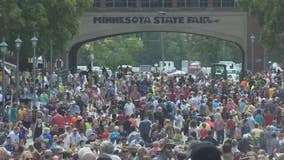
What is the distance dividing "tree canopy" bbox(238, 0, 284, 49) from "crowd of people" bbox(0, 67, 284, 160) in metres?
6.32

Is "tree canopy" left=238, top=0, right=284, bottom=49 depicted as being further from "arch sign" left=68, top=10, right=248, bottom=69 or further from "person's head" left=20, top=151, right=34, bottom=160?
"person's head" left=20, top=151, right=34, bottom=160

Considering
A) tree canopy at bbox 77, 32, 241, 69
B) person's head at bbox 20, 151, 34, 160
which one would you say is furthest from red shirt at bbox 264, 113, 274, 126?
tree canopy at bbox 77, 32, 241, 69

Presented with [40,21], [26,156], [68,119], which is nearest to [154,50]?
[40,21]

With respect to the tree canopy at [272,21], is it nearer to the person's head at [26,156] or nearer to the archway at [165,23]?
the archway at [165,23]

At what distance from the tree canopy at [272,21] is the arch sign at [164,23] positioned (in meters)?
10.5

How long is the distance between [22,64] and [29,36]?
10089 millimetres

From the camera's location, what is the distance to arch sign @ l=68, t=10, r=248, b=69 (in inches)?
2886

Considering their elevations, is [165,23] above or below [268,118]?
above

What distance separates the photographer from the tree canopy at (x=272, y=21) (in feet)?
194

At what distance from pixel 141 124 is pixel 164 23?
45.2 meters

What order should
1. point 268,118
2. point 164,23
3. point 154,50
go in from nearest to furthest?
1. point 268,118
2. point 164,23
3. point 154,50

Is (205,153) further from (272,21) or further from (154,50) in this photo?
(154,50)

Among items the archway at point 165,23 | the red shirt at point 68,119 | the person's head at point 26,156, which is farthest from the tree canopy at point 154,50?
the person's head at point 26,156

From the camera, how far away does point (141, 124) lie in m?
29.5
